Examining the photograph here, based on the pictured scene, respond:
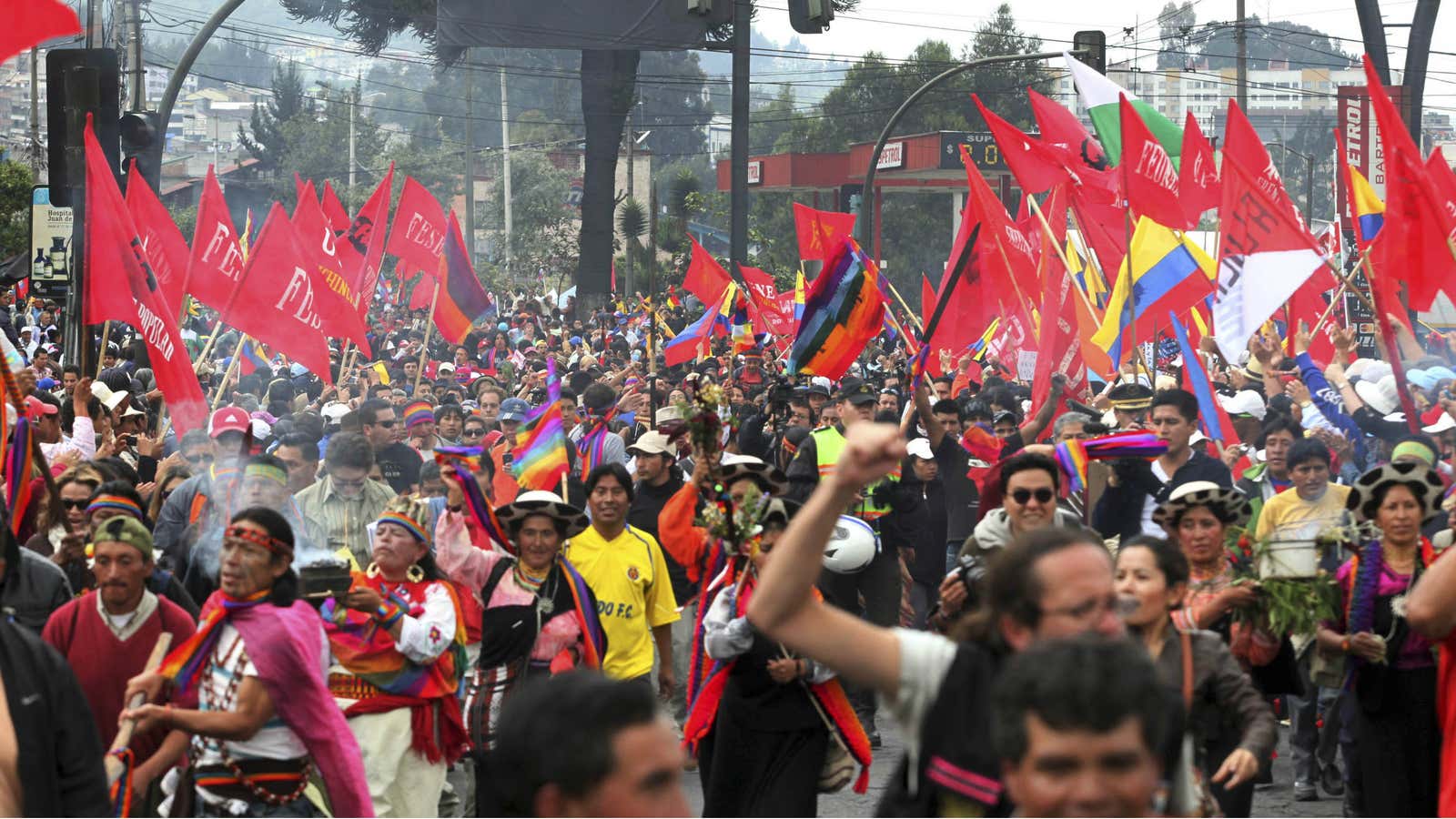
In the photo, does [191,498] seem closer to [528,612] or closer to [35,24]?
[528,612]

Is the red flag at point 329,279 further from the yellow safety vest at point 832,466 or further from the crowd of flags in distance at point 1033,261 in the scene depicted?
the yellow safety vest at point 832,466

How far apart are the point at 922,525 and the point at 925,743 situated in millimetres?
7263

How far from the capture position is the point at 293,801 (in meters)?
5.12

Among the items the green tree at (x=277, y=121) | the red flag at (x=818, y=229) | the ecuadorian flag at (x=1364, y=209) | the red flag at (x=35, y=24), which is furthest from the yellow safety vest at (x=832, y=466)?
the green tree at (x=277, y=121)

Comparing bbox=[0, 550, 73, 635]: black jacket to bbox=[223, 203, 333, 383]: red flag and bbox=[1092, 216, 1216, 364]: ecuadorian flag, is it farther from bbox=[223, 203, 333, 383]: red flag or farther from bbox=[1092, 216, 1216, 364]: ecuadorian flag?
bbox=[1092, 216, 1216, 364]: ecuadorian flag

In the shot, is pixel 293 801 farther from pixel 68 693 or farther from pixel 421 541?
pixel 421 541

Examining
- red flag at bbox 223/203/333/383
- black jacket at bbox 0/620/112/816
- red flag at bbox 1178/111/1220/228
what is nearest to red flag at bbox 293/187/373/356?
red flag at bbox 223/203/333/383

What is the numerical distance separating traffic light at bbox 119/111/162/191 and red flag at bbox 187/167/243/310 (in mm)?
1213

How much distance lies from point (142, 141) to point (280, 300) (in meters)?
3.15

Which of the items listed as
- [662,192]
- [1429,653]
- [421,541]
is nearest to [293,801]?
[421,541]

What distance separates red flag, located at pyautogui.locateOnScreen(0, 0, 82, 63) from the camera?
25.1 feet

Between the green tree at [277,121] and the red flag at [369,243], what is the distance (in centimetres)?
7883

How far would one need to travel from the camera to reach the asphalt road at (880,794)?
817 centimetres

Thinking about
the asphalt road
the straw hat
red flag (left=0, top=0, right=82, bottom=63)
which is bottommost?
the asphalt road
